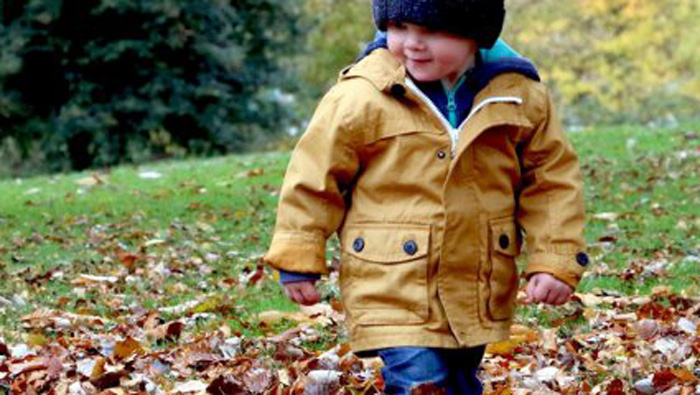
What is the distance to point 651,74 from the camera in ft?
118

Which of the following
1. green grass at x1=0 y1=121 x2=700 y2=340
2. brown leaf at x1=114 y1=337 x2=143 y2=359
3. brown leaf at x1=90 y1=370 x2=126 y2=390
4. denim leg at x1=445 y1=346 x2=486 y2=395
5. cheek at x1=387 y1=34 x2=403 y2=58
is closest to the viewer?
cheek at x1=387 y1=34 x2=403 y2=58

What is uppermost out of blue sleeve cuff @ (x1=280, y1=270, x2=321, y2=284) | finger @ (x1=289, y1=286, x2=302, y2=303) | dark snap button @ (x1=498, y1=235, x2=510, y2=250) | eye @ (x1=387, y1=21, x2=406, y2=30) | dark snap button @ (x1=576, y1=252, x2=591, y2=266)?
eye @ (x1=387, y1=21, x2=406, y2=30)

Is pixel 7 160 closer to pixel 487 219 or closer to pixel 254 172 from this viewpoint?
pixel 254 172

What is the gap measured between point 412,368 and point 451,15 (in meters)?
0.96

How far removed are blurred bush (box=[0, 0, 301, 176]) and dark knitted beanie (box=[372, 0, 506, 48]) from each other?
20455 mm

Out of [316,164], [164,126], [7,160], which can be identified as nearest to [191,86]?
[164,126]

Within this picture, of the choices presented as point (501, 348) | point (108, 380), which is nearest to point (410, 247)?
point (108, 380)

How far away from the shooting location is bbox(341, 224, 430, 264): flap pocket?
356cm

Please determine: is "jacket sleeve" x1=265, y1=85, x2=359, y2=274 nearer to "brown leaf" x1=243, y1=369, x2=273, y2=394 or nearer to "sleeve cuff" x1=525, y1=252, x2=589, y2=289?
"sleeve cuff" x1=525, y1=252, x2=589, y2=289

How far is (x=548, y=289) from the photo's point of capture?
147 inches

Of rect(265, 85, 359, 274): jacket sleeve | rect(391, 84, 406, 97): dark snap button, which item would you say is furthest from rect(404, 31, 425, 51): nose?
rect(265, 85, 359, 274): jacket sleeve

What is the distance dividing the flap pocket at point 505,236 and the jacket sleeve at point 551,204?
41mm

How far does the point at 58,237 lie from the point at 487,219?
26.0 ft

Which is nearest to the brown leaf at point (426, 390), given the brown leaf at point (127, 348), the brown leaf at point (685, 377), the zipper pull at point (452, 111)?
the zipper pull at point (452, 111)
